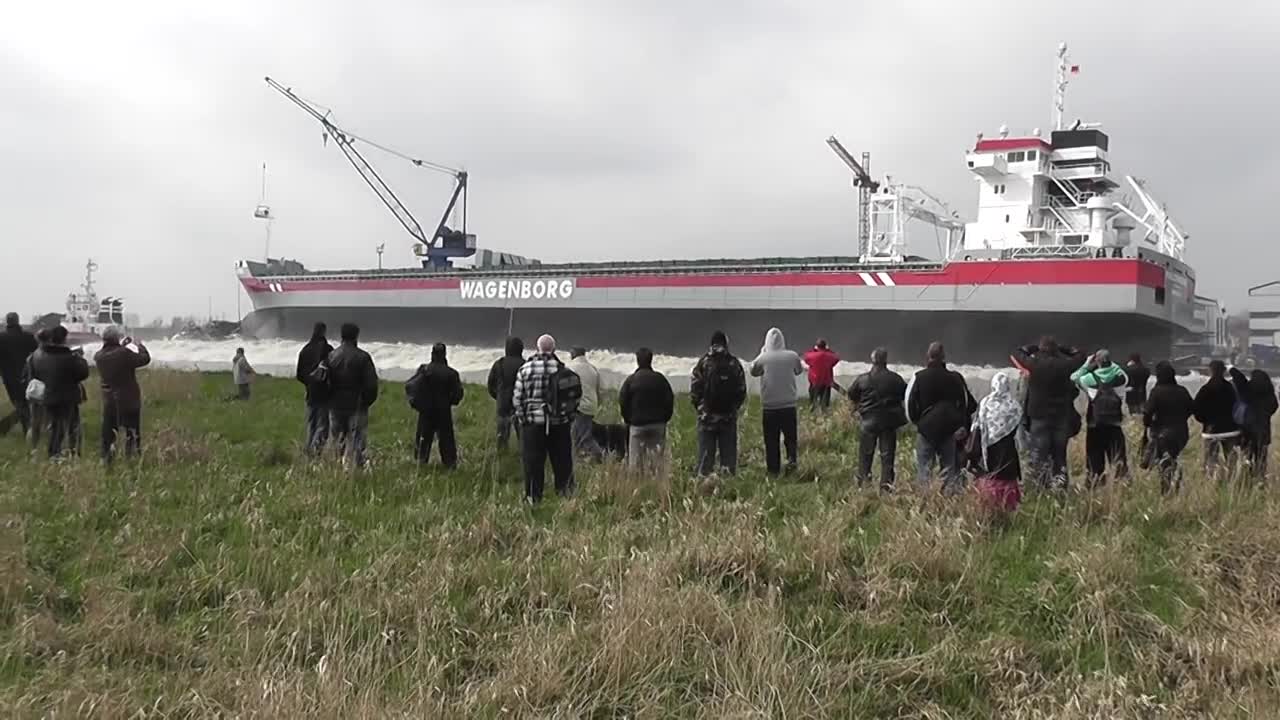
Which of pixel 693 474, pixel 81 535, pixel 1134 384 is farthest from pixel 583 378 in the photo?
pixel 1134 384

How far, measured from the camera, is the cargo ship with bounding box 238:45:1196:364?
85.8 feet

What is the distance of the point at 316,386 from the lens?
915cm

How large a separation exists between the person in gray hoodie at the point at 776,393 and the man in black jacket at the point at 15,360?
340 inches

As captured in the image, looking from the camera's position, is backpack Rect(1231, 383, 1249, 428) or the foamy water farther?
the foamy water

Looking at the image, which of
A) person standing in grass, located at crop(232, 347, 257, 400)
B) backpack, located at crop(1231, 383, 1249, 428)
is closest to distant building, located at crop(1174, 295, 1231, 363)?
backpack, located at crop(1231, 383, 1249, 428)

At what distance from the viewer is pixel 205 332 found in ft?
174

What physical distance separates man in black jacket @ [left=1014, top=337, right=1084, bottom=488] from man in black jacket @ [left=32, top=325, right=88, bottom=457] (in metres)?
9.29

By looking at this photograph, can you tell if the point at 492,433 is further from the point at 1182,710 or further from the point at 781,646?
the point at 1182,710

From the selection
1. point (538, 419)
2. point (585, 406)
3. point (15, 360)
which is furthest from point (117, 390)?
point (538, 419)

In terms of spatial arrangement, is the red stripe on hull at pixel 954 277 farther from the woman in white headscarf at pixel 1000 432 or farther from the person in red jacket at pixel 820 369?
the woman in white headscarf at pixel 1000 432

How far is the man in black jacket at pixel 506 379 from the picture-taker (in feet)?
30.3

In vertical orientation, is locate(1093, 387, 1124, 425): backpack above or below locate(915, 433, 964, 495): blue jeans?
above

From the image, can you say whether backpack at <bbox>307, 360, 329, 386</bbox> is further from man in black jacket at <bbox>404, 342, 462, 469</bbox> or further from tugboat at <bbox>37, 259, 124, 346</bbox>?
tugboat at <bbox>37, 259, 124, 346</bbox>

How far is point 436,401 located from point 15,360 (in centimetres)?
584
